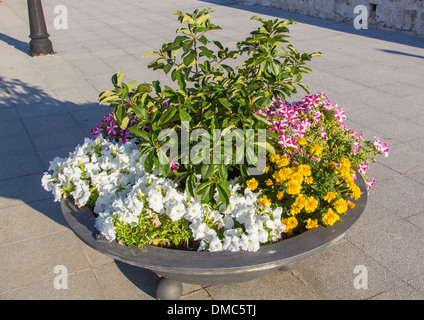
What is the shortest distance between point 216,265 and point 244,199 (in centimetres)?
49

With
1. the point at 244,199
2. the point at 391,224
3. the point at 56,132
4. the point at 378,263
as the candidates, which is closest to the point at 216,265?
the point at 244,199

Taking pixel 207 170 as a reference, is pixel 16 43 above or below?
below

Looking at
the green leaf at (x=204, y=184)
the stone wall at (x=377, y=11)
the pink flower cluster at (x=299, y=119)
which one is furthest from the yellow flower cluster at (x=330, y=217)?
the stone wall at (x=377, y=11)

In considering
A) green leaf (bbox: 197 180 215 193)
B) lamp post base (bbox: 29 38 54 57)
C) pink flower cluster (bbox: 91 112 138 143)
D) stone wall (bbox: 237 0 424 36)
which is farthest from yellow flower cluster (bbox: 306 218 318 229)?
stone wall (bbox: 237 0 424 36)

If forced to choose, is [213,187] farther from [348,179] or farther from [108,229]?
[348,179]

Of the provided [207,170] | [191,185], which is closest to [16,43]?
[191,185]

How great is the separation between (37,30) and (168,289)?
678 cm

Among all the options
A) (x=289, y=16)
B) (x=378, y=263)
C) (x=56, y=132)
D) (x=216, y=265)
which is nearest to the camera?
(x=216, y=265)

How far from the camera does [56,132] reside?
5055 millimetres

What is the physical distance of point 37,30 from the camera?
26.0 feet

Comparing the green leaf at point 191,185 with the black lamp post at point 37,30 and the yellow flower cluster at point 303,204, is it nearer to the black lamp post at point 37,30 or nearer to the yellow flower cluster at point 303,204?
the yellow flower cluster at point 303,204

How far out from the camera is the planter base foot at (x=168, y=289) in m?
2.63
